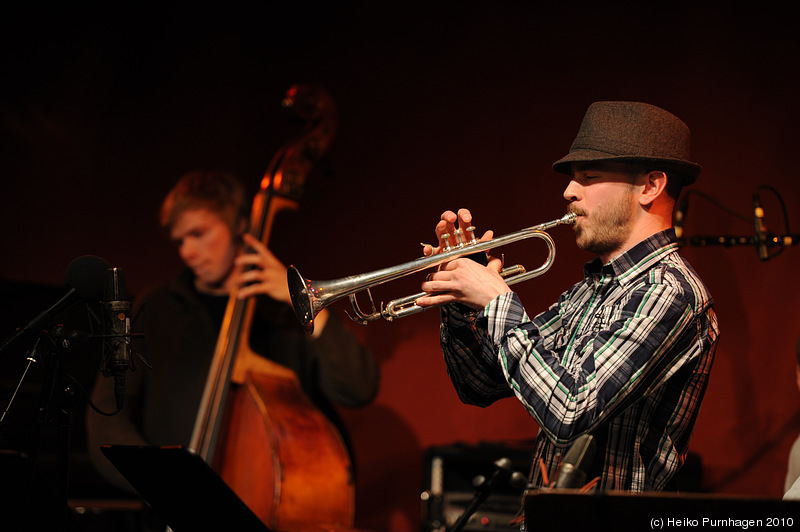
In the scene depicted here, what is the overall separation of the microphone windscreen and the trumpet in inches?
22.4

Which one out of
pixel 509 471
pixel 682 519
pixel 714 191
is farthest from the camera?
pixel 714 191

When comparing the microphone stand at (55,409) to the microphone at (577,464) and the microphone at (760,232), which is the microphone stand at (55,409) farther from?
the microphone at (760,232)

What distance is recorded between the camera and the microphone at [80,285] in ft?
6.39

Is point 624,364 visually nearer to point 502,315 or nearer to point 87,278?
point 502,315

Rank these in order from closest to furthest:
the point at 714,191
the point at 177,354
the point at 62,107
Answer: the point at 714,191 → the point at 177,354 → the point at 62,107

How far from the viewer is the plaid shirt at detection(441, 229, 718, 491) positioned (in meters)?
1.91

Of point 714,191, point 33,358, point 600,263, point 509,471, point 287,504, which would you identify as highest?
point 714,191

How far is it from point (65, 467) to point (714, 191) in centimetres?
274

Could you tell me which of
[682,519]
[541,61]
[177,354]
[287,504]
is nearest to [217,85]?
[177,354]

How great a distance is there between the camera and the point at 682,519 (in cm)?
134

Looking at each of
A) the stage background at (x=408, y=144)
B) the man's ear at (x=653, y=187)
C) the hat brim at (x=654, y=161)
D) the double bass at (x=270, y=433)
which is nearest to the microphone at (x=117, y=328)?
the stage background at (x=408, y=144)

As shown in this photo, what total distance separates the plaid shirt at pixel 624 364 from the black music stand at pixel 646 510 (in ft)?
1.65

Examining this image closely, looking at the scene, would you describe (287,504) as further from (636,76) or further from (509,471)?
(636,76)

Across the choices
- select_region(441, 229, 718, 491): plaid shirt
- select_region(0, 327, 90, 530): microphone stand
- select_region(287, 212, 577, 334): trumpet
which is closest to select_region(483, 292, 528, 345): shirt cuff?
select_region(441, 229, 718, 491): plaid shirt
